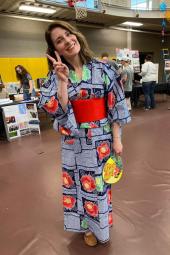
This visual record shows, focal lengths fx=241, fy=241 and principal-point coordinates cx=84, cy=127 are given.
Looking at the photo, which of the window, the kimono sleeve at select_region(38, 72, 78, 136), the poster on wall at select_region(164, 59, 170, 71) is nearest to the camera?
the kimono sleeve at select_region(38, 72, 78, 136)

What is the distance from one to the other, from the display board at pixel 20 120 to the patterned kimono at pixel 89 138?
2.93 meters

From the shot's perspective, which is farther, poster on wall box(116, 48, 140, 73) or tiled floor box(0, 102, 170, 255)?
poster on wall box(116, 48, 140, 73)

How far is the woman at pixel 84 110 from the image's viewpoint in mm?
1248

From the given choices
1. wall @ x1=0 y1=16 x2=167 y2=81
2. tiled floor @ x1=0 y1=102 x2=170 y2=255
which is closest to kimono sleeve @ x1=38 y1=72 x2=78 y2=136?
tiled floor @ x1=0 y1=102 x2=170 y2=255

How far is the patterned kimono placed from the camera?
1.27m

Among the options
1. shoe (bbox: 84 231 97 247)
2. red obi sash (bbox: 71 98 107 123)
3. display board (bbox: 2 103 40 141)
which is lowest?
shoe (bbox: 84 231 97 247)

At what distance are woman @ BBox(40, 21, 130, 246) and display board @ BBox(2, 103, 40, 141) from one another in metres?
2.96

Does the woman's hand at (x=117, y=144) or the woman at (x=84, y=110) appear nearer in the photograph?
the woman at (x=84, y=110)

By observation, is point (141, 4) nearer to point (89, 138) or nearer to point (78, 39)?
point (78, 39)

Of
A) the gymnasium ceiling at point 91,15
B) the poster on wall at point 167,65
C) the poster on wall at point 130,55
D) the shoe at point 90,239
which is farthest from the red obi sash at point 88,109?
the poster on wall at point 167,65

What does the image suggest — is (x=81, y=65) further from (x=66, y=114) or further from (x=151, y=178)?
(x=151, y=178)

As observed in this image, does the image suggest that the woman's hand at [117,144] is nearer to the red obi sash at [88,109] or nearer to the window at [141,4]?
the red obi sash at [88,109]

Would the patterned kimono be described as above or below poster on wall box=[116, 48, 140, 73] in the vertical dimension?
below

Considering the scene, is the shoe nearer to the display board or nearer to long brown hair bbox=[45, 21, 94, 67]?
long brown hair bbox=[45, 21, 94, 67]
